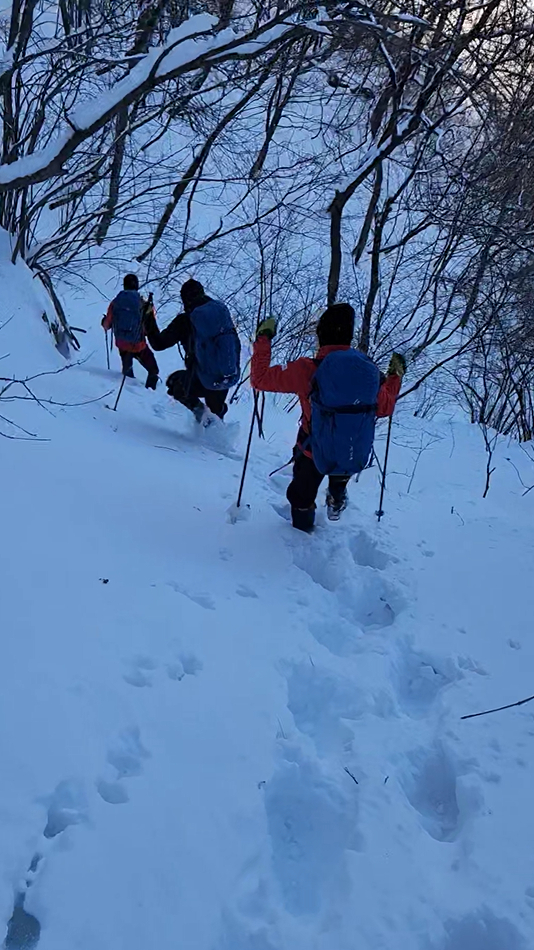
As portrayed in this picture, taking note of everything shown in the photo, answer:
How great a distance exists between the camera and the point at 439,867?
1.99 m

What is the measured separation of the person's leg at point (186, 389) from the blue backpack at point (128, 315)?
201 cm

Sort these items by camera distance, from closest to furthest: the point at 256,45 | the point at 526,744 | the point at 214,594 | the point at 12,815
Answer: the point at 12,815 → the point at 526,744 → the point at 214,594 → the point at 256,45

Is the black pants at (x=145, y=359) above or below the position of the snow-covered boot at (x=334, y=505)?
above

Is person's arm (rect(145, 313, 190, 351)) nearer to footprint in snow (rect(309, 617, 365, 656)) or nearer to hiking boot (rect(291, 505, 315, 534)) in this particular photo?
hiking boot (rect(291, 505, 315, 534))

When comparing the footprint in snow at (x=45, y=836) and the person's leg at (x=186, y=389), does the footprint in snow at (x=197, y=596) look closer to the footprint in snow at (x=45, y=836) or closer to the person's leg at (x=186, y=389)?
the footprint in snow at (x=45, y=836)

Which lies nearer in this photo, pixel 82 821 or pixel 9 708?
pixel 82 821

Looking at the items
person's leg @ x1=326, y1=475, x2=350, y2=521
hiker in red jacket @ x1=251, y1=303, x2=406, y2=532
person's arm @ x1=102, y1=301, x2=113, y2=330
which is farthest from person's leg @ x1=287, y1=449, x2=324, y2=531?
person's arm @ x1=102, y1=301, x2=113, y2=330

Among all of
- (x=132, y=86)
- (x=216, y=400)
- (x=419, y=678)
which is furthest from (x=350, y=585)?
(x=132, y=86)

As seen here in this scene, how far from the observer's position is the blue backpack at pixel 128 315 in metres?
7.92

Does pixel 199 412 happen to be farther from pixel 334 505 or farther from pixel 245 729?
pixel 245 729

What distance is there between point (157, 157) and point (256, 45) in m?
8.18

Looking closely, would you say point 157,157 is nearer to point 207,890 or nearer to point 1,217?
point 1,217

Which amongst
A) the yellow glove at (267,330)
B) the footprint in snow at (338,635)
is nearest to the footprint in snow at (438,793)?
the footprint in snow at (338,635)

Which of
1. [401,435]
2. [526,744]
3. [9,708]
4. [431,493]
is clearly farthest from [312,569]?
[401,435]
